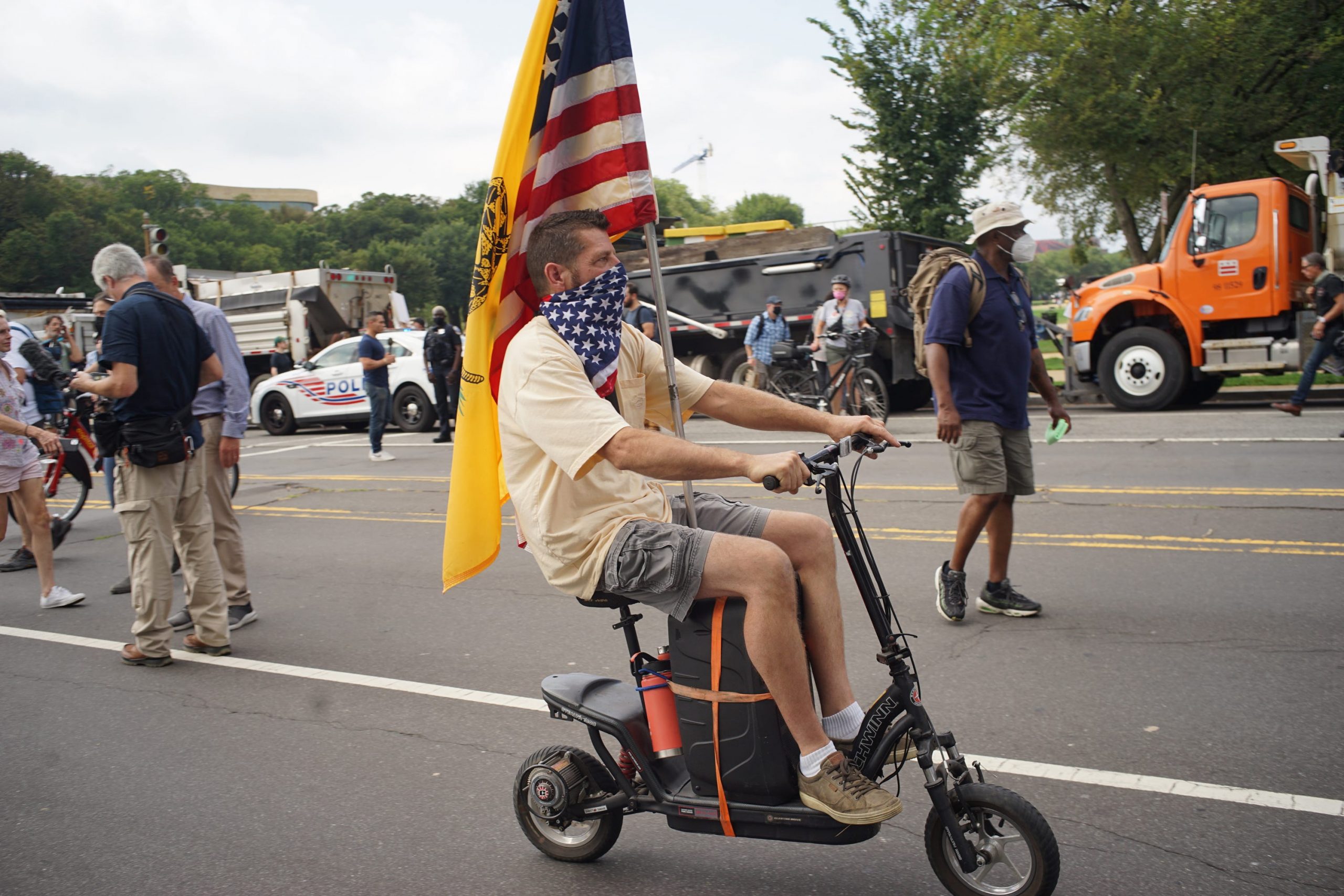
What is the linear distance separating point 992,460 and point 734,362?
40.0ft

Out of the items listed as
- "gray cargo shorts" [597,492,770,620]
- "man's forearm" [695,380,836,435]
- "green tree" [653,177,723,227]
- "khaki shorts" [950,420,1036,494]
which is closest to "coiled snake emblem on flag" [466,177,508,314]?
"man's forearm" [695,380,836,435]

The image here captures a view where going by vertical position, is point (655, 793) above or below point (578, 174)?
below

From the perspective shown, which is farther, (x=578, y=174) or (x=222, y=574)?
(x=222, y=574)

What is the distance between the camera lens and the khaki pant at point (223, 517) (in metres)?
6.30

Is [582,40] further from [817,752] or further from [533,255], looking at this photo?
[817,752]

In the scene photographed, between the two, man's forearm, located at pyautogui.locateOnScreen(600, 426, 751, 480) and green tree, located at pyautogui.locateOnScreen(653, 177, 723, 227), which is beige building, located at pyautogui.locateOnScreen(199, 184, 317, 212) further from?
man's forearm, located at pyautogui.locateOnScreen(600, 426, 751, 480)

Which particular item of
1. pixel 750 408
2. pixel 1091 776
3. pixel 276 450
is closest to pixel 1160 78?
pixel 276 450

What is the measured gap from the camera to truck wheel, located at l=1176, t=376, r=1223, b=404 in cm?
1479

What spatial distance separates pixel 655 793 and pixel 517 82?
214 cm

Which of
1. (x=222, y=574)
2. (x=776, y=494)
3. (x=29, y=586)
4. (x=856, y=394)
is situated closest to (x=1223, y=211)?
(x=856, y=394)

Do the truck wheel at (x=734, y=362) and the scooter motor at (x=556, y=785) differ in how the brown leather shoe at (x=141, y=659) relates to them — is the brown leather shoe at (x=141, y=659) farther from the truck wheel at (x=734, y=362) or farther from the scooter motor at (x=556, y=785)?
the truck wheel at (x=734, y=362)

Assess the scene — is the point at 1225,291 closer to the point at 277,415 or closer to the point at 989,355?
the point at 989,355

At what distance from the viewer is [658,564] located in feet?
9.21

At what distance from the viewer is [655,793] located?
3033 millimetres
